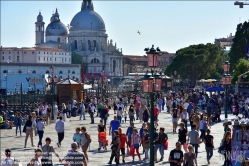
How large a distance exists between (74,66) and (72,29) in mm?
23534

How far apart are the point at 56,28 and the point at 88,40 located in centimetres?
1031

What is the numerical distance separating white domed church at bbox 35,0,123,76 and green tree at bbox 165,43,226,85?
73.2 meters

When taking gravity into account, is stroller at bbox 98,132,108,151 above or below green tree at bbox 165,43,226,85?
below

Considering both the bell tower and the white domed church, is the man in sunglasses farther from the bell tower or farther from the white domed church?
the bell tower

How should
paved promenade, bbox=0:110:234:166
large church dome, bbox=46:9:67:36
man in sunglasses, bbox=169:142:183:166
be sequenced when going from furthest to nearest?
large church dome, bbox=46:9:67:36 → paved promenade, bbox=0:110:234:166 → man in sunglasses, bbox=169:142:183:166

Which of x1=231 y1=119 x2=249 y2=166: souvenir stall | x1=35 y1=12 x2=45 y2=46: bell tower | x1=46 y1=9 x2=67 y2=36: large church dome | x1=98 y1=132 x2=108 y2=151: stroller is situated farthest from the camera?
x1=35 y1=12 x2=45 y2=46: bell tower

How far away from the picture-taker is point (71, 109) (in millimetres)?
35719

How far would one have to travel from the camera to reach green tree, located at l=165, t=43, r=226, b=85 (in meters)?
93.0

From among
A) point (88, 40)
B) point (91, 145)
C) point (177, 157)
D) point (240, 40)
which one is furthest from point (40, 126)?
point (88, 40)

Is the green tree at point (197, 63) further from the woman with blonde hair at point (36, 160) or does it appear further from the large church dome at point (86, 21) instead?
the woman with blonde hair at point (36, 160)

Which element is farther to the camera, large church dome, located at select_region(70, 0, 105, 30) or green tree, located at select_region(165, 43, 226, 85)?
large church dome, located at select_region(70, 0, 105, 30)

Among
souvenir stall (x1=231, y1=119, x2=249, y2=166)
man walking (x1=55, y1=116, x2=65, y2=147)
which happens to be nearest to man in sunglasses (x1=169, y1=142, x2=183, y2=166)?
souvenir stall (x1=231, y1=119, x2=249, y2=166)

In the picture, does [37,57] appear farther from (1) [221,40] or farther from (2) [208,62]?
(2) [208,62]

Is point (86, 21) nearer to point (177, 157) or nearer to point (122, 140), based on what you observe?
point (122, 140)
